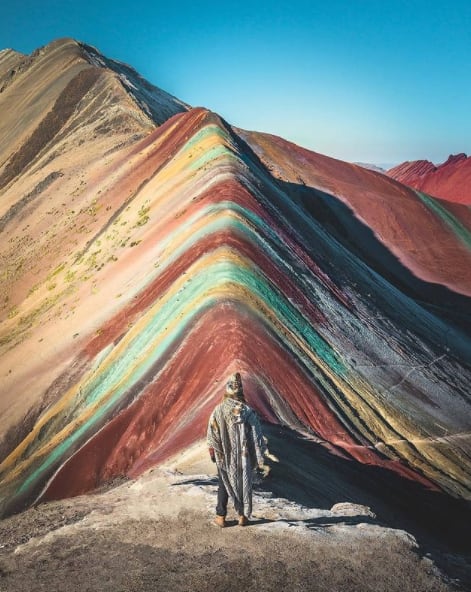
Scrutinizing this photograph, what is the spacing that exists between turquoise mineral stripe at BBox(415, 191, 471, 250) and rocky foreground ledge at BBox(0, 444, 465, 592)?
125 ft

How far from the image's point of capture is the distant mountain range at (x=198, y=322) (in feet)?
36.4

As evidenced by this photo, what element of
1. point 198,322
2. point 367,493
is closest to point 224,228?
point 198,322

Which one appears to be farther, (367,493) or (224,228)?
(224,228)

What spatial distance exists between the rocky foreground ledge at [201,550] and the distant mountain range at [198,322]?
2.29 meters

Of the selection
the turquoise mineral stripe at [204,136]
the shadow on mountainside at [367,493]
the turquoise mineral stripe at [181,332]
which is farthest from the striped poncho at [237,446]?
the turquoise mineral stripe at [204,136]

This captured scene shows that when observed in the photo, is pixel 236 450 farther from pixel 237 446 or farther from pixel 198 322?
pixel 198 322

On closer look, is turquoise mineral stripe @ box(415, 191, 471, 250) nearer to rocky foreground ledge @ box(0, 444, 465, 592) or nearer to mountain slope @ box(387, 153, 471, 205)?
mountain slope @ box(387, 153, 471, 205)

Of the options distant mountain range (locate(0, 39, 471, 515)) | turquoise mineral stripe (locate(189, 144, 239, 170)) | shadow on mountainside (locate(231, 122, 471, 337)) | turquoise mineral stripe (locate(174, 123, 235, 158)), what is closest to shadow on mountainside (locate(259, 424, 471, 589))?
distant mountain range (locate(0, 39, 471, 515))

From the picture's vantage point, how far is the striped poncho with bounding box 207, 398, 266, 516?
606cm

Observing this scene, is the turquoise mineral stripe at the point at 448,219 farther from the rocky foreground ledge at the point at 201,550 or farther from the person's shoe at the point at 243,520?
the person's shoe at the point at 243,520

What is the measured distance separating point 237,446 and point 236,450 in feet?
0.13

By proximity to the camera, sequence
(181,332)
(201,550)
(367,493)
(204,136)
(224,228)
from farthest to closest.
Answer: (204,136) → (224,228) → (181,332) → (367,493) → (201,550)

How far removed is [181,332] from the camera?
12930mm

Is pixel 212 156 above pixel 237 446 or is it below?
above
